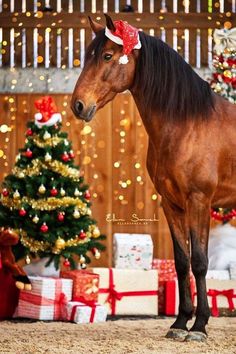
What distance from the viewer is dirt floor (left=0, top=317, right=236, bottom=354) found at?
4.57 metres

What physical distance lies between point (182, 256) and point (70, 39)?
383 cm

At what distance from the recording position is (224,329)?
18.2 ft

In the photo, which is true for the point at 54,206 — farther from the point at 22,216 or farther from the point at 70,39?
the point at 70,39

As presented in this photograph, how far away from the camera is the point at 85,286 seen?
627 centimetres

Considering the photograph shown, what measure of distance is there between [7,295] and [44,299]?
10.8 inches

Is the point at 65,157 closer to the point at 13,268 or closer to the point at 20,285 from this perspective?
the point at 13,268

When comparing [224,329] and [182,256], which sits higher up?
[182,256]

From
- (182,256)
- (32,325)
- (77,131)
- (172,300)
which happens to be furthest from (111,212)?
(182,256)

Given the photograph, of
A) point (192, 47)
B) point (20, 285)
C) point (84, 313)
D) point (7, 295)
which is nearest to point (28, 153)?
point (7, 295)

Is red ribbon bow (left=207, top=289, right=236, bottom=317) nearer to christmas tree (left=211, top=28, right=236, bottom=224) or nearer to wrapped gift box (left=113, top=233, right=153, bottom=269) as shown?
wrapped gift box (left=113, top=233, right=153, bottom=269)

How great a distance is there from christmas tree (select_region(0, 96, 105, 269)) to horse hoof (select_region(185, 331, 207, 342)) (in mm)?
1665

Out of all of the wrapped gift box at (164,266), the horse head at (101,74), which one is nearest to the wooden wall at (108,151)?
the wrapped gift box at (164,266)

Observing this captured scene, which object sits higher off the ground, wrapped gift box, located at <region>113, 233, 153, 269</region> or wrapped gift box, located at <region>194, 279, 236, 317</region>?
wrapped gift box, located at <region>113, 233, 153, 269</region>

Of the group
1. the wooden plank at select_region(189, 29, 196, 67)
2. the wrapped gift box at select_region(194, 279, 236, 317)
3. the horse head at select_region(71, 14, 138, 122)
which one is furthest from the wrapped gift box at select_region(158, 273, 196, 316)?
the wooden plank at select_region(189, 29, 196, 67)
